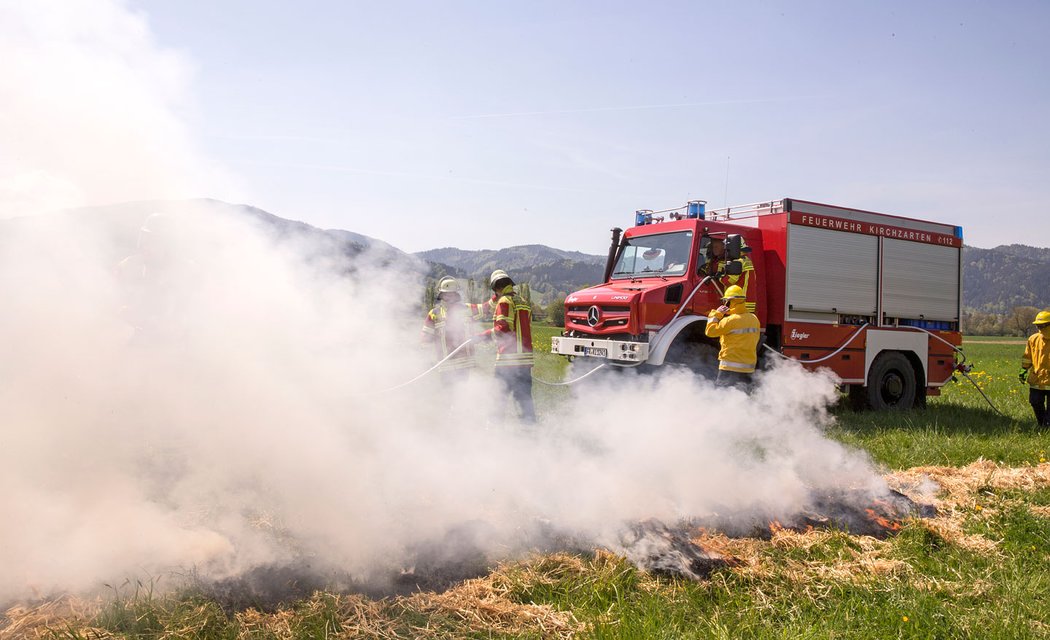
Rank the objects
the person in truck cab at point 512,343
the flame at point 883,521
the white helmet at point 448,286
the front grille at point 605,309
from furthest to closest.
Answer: the front grille at point 605,309
the person in truck cab at point 512,343
the white helmet at point 448,286
the flame at point 883,521

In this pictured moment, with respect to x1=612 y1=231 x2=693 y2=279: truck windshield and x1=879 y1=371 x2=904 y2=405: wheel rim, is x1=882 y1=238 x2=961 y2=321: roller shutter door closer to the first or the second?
x1=879 y1=371 x2=904 y2=405: wheel rim

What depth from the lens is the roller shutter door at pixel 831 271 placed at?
11289mm

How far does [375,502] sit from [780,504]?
3.46 metres

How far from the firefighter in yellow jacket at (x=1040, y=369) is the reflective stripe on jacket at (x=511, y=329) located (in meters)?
7.95

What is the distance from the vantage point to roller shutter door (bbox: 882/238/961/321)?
12.5m

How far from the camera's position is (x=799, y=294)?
1130cm

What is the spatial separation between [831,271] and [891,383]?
2.69 meters

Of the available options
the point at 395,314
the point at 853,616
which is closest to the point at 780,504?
the point at 853,616

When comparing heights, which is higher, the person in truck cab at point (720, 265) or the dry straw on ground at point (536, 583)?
the person in truck cab at point (720, 265)

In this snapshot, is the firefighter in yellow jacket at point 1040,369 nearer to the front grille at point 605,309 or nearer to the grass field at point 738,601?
the grass field at point 738,601

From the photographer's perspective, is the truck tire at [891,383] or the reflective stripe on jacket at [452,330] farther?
the truck tire at [891,383]

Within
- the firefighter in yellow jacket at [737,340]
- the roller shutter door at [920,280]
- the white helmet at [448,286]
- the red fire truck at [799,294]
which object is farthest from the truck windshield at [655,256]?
the roller shutter door at [920,280]

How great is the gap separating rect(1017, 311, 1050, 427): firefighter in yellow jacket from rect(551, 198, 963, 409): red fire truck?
1.98 metres

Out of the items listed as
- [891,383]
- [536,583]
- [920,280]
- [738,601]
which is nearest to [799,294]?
[891,383]
